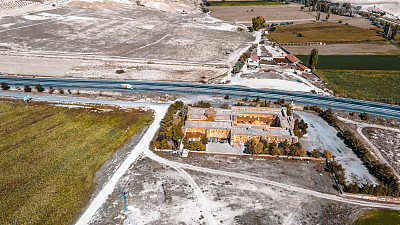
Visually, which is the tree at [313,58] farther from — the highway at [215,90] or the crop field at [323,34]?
the crop field at [323,34]

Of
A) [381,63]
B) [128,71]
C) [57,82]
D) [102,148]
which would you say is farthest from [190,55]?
[381,63]

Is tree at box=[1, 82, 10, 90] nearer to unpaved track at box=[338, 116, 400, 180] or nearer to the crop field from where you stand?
unpaved track at box=[338, 116, 400, 180]

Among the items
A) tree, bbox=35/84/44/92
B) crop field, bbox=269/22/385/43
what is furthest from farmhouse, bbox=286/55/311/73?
tree, bbox=35/84/44/92

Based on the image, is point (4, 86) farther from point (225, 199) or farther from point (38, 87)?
point (225, 199)

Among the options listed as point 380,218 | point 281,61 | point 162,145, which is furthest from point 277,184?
point 281,61

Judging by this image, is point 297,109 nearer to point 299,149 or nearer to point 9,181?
point 299,149

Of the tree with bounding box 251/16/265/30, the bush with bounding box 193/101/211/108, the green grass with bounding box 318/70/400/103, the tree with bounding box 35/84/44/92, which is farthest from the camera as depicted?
the tree with bounding box 251/16/265/30
